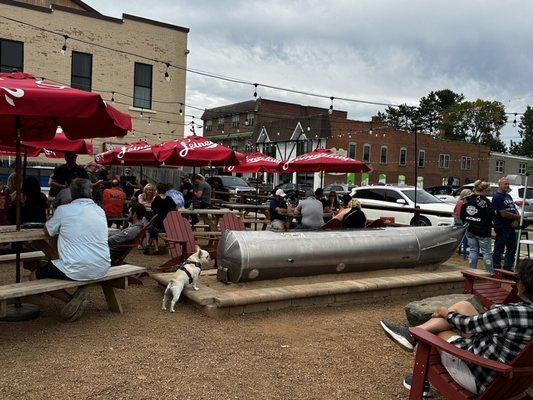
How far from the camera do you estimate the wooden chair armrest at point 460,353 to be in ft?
8.55

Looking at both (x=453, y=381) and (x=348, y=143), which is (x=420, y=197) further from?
(x=348, y=143)

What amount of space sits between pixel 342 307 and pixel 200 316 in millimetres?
1807

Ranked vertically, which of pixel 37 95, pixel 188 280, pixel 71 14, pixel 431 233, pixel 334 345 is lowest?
pixel 334 345

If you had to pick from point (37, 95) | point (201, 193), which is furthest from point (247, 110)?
point (37, 95)

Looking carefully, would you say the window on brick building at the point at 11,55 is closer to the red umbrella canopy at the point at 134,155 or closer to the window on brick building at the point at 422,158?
the red umbrella canopy at the point at 134,155

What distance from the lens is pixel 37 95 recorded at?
4305 millimetres

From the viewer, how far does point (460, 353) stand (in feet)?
8.99

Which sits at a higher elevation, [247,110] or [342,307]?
[247,110]

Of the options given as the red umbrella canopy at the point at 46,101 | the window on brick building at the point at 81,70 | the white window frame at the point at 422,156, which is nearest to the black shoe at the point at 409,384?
the red umbrella canopy at the point at 46,101

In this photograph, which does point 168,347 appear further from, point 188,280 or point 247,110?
point 247,110

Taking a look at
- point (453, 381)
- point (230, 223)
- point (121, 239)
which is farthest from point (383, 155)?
point (453, 381)

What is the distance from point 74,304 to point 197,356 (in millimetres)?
1585

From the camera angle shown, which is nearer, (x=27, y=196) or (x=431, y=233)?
(x=27, y=196)

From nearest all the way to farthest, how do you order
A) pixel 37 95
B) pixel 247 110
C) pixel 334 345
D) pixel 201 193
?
pixel 37 95 < pixel 334 345 < pixel 201 193 < pixel 247 110
